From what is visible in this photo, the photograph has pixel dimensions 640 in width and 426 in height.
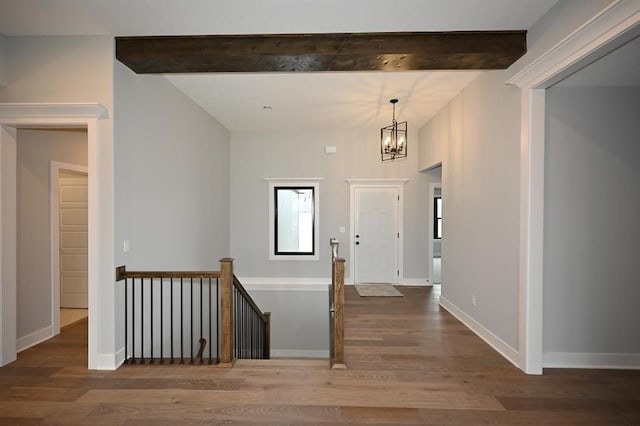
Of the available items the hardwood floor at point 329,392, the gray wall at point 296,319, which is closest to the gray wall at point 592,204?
the hardwood floor at point 329,392

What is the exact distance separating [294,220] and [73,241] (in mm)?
3716

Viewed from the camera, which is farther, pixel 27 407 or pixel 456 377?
pixel 456 377

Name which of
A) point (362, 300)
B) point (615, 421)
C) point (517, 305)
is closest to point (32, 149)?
point (362, 300)

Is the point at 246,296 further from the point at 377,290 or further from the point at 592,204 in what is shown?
the point at 592,204

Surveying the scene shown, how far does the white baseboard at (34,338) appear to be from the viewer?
3366 mm

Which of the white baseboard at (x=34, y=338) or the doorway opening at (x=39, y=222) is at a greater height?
the doorway opening at (x=39, y=222)

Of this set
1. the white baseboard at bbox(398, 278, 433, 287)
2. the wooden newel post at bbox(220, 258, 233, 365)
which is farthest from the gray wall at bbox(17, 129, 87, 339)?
the white baseboard at bbox(398, 278, 433, 287)

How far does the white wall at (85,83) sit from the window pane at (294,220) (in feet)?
12.4

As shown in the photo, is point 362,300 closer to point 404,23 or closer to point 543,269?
point 543,269

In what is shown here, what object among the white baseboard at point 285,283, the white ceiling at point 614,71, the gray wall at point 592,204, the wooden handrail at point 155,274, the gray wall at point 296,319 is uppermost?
the white ceiling at point 614,71

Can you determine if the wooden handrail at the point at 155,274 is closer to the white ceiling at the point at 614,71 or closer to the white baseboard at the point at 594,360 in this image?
the white baseboard at the point at 594,360

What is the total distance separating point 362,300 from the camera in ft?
17.2

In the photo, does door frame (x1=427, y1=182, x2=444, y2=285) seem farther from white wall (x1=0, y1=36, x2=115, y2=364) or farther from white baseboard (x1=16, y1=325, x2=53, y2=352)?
white baseboard (x1=16, y1=325, x2=53, y2=352)

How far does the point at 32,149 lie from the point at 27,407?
8.83 ft
